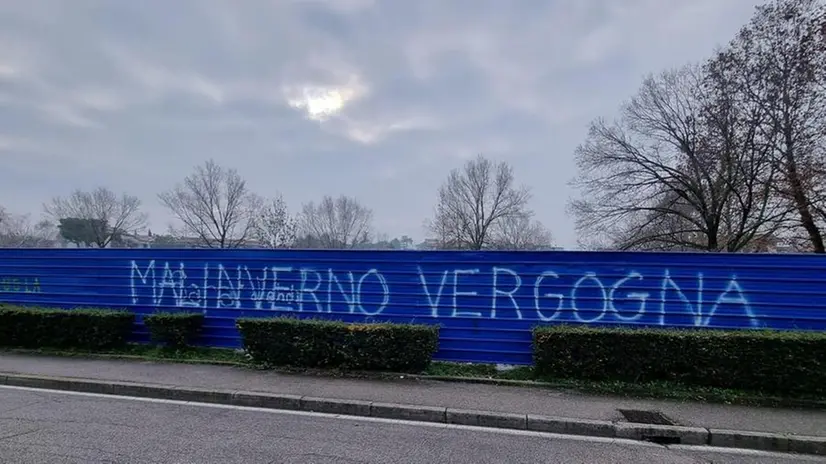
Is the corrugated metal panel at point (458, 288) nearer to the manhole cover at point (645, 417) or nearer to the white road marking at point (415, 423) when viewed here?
the manhole cover at point (645, 417)

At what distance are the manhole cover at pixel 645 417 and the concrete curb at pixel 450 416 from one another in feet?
0.48

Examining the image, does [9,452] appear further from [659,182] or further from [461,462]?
[659,182]

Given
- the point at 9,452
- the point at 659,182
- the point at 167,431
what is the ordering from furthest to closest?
the point at 659,182
the point at 167,431
the point at 9,452

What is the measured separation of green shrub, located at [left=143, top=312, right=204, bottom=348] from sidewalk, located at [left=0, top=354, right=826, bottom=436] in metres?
0.72

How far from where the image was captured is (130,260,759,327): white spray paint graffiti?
22.0ft

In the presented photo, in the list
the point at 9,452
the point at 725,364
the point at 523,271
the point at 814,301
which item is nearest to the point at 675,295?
the point at 725,364

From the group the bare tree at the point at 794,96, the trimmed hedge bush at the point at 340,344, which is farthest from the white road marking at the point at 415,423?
the bare tree at the point at 794,96

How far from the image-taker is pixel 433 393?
5668mm

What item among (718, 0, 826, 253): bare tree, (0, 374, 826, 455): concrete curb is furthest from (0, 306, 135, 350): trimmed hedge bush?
(718, 0, 826, 253): bare tree

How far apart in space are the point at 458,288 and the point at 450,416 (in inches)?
112

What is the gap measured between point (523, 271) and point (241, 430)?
16.7 ft

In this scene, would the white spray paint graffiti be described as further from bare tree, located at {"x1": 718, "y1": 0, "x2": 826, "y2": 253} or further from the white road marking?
bare tree, located at {"x1": 718, "y1": 0, "x2": 826, "y2": 253}

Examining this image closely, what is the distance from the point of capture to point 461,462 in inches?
149

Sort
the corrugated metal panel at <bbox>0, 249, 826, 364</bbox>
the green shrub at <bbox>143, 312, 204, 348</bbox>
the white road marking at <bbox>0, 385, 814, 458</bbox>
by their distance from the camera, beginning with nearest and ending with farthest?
the white road marking at <bbox>0, 385, 814, 458</bbox> → the corrugated metal panel at <bbox>0, 249, 826, 364</bbox> → the green shrub at <bbox>143, 312, 204, 348</bbox>
